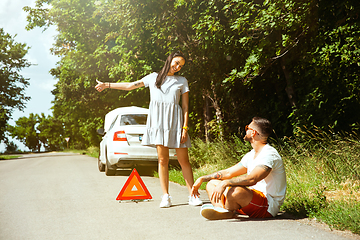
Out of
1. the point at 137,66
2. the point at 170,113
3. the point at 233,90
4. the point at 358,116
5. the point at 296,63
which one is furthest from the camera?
the point at 137,66

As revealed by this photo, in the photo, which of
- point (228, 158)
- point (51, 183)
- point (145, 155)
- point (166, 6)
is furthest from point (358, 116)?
point (51, 183)

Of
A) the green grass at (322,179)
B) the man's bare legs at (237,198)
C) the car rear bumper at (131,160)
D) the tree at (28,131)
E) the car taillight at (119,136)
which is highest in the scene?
the car taillight at (119,136)

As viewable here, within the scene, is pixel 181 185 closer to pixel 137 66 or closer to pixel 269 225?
pixel 269 225

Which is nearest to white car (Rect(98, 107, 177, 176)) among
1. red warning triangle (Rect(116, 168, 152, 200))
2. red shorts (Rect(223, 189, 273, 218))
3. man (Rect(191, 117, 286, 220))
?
red warning triangle (Rect(116, 168, 152, 200))

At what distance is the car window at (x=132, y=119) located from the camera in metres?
9.41

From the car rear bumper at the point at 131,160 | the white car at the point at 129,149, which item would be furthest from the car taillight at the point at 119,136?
the car rear bumper at the point at 131,160

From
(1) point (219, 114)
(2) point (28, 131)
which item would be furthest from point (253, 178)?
(2) point (28, 131)

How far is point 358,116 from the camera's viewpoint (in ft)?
27.0

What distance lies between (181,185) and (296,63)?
4997 millimetres

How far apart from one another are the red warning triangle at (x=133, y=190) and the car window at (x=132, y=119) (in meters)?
3.78

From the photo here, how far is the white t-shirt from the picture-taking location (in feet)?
12.3

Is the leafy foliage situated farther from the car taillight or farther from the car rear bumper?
the car taillight

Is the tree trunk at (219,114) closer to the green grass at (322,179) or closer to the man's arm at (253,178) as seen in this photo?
the green grass at (322,179)

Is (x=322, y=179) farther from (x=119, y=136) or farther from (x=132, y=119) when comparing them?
(x=132, y=119)
